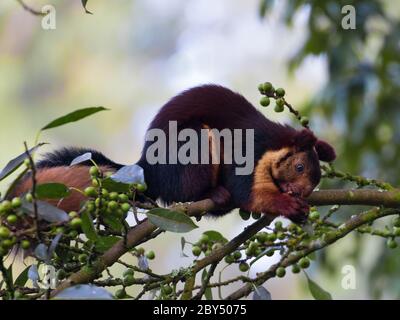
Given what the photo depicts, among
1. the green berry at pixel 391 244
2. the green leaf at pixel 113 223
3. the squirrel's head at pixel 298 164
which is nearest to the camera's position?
the green leaf at pixel 113 223

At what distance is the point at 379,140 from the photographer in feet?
14.6

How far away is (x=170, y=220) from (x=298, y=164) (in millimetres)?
940

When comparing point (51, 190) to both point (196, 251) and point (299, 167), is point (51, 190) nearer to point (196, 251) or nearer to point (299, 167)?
point (196, 251)

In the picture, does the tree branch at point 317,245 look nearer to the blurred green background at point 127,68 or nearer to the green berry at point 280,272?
the green berry at point 280,272

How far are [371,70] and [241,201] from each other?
87.2 inches

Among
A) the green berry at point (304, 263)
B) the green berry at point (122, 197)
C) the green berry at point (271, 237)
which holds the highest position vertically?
the green berry at point (122, 197)

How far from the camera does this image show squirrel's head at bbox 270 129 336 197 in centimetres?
247

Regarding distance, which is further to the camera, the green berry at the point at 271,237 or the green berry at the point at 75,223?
the green berry at the point at 271,237

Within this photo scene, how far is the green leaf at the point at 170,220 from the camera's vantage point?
1659 millimetres

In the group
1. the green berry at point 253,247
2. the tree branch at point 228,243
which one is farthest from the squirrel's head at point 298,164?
the green berry at point 253,247

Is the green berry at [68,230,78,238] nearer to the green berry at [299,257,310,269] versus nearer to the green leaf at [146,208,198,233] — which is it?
the green leaf at [146,208,198,233]

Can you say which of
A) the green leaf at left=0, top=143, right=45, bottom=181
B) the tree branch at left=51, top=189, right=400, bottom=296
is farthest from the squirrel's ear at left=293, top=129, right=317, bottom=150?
the green leaf at left=0, top=143, right=45, bottom=181

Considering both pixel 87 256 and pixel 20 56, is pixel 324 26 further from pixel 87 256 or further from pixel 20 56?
pixel 20 56

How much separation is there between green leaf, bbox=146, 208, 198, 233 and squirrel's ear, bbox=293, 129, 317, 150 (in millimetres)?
904
